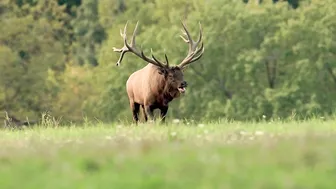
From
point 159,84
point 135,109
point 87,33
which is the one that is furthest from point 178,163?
point 87,33

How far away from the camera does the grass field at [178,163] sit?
341 inches

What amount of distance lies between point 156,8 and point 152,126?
53.0 m

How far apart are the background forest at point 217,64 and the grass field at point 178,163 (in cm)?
4000

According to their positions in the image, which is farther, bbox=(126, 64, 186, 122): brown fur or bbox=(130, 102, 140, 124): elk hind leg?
bbox=(130, 102, 140, 124): elk hind leg

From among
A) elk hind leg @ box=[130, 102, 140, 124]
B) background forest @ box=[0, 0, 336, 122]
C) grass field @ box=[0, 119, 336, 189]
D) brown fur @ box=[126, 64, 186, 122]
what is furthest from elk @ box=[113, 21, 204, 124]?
background forest @ box=[0, 0, 336, 122]

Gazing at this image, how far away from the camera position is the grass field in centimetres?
867

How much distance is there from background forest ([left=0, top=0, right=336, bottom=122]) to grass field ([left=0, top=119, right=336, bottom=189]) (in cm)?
4000

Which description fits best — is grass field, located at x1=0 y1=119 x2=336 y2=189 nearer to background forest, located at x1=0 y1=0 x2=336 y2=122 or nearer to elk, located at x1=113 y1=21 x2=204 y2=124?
elk, located at x1=113 y1=21 x2=204 y2=124

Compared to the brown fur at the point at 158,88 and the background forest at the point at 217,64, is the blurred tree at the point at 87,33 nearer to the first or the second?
the background forest at the point at 217,64

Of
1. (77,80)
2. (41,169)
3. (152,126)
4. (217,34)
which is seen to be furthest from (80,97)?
(41,169)

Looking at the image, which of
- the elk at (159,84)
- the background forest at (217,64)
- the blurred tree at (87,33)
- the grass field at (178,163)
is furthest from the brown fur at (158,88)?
the blurred tree at (87,33)

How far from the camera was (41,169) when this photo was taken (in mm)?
9414

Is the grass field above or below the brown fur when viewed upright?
above

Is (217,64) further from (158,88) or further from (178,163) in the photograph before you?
(178,163)
